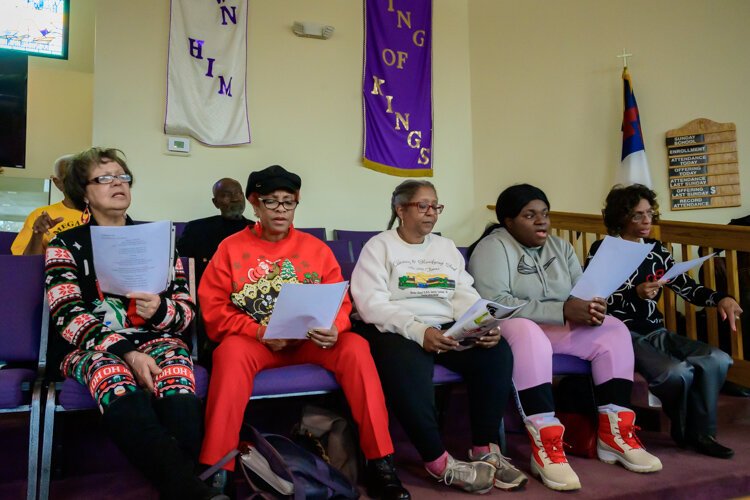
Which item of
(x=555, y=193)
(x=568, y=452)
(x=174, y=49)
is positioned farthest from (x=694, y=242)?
(x=174, y=49)

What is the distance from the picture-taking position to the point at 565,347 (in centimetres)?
219

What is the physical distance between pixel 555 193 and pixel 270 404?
343cm

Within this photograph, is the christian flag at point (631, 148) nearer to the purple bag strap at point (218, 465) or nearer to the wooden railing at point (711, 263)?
the wooden railing at point (711, 263)

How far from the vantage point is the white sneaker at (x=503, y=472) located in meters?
1.80

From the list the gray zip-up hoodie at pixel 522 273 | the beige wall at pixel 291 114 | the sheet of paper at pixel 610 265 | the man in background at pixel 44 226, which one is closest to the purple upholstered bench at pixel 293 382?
the gray zip-up hoodie at pixel 522 273

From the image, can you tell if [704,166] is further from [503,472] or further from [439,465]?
[439,465]

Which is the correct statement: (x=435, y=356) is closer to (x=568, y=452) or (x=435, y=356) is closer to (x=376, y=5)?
(x=568, y=452)

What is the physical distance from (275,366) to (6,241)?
2109mm

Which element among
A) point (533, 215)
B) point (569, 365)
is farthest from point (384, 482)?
point (533, 215)

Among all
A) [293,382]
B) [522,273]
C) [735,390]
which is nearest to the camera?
[293,382]

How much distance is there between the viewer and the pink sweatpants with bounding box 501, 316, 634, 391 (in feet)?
6.57

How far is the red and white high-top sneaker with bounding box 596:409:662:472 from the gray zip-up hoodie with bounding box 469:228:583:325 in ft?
1.38

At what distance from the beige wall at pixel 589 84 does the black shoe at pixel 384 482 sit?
3.57 m

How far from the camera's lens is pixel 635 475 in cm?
193
